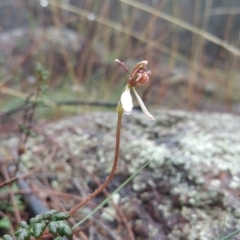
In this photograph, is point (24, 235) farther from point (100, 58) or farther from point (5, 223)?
point (100, 58)

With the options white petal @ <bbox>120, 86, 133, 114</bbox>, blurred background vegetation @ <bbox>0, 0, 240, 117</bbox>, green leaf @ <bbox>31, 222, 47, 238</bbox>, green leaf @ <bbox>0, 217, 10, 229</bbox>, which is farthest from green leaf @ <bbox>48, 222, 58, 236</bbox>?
blurred background vegetation @ <bbox>0, 0, 240, 117</bbox>

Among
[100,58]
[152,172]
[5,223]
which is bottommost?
[5,223]

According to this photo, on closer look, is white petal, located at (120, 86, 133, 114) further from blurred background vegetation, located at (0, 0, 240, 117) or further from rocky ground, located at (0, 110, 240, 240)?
blurred background vegetation, located at (0, 0, 240, 117)

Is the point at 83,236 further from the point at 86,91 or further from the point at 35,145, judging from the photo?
the point at 86,91

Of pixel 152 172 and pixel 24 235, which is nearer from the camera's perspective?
pixel 24 235

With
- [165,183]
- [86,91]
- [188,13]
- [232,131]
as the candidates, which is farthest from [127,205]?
[188,13]

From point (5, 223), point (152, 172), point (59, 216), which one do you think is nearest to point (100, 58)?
point (152, 172)
